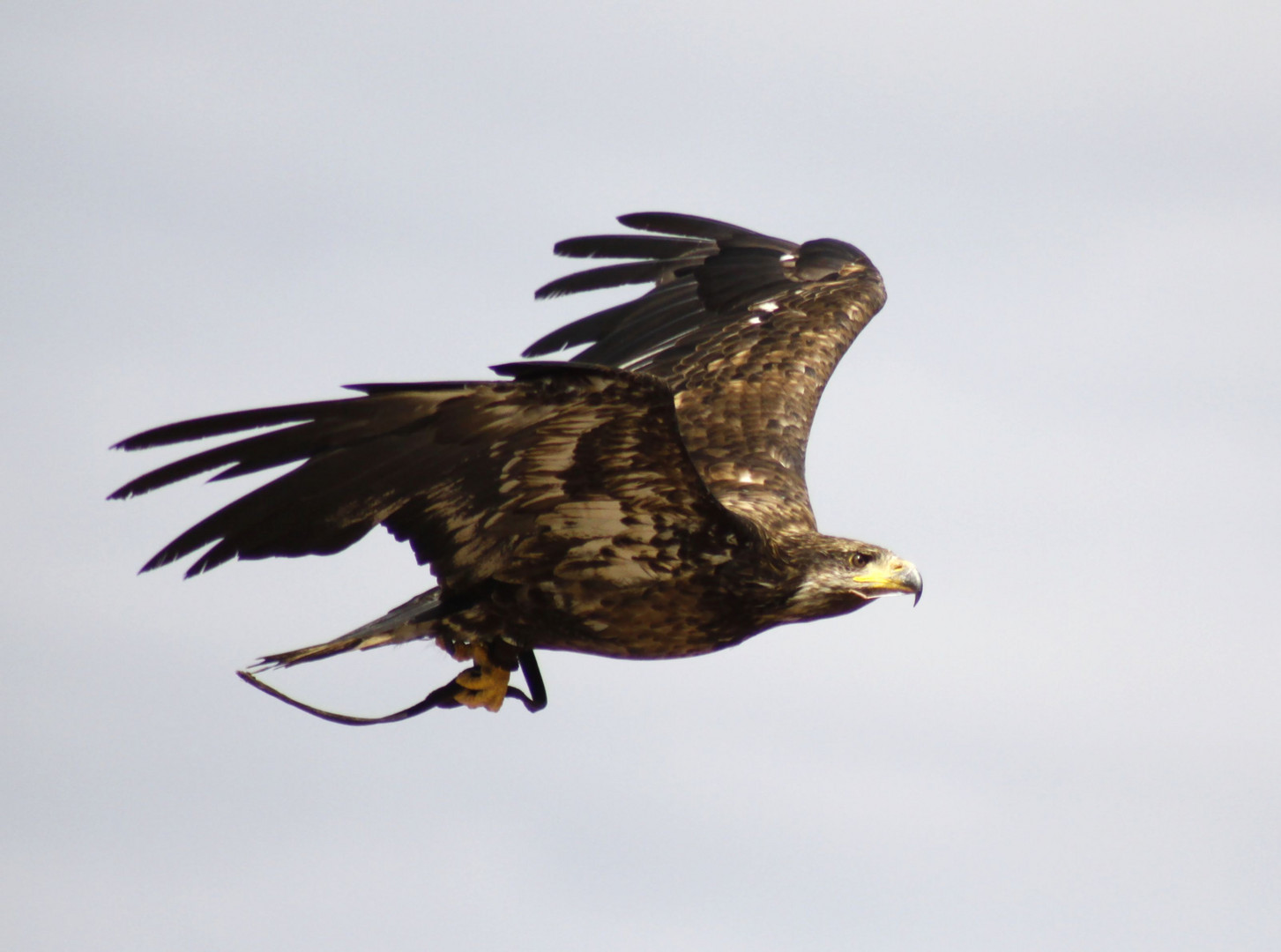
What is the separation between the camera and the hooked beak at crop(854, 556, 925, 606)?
33.7ft

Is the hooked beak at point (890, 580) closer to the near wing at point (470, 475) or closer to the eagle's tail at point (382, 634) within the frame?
the near wing at point (470, 475)

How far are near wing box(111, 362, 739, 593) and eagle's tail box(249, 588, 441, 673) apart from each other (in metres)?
0.23

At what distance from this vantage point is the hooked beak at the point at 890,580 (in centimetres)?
1027

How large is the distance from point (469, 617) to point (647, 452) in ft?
5.16

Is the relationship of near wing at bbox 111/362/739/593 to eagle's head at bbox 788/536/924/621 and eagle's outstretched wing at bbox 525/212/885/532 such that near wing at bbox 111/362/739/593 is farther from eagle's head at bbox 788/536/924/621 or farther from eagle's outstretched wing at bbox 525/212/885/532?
eagle's outstretched wing at bbox 525/212/885/532

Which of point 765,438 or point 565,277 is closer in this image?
point 765,438

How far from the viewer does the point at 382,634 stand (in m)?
9.90

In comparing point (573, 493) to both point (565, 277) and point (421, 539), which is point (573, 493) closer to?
point (421, 539)

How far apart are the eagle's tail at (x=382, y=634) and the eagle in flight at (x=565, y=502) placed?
0.05ft

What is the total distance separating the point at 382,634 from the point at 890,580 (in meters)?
2.81

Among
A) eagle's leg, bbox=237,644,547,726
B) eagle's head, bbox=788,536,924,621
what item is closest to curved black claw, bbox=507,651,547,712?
eagle's leg, bbox=237,644,547,726

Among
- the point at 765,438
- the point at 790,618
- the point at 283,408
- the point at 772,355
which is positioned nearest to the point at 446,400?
the point at 283,408

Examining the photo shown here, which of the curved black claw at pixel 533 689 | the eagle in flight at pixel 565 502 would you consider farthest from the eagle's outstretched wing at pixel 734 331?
the curved black claw at pixel 533 689

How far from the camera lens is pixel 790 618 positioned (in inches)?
401
